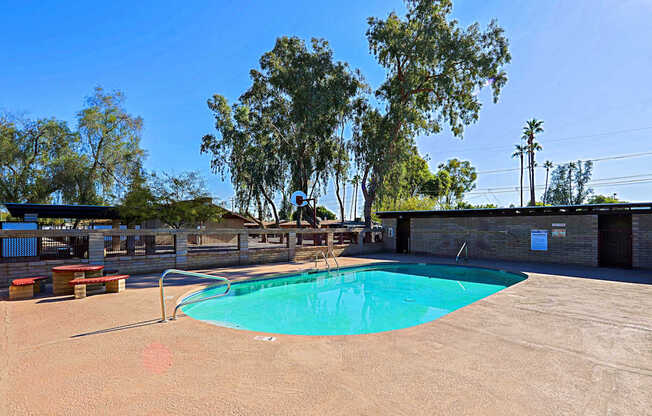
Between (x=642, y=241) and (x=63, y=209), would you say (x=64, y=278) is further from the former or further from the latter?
(x=642, y=241)

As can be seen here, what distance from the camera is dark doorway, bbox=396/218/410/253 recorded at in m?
19.6

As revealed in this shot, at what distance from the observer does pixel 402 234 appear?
65.4 ft

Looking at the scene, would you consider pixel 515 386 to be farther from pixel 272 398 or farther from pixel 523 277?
pixel 523 277

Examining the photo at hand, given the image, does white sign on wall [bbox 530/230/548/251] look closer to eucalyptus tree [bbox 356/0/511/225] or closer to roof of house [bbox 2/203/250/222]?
eucalyptus tree [bbox 356/0/511/225]

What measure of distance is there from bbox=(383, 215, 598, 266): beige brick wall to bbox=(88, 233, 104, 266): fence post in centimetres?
1533

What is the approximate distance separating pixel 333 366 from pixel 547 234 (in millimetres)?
14968

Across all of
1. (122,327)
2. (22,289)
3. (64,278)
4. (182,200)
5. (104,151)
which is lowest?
(122,327)

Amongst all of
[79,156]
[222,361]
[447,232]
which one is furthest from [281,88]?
[222,361]

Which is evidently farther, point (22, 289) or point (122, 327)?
point (22, 289)

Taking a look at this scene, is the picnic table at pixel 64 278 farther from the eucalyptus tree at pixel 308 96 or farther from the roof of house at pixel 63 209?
the eucalyptus tree at pixel 308 96

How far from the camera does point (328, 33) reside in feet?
64.3

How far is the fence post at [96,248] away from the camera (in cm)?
995

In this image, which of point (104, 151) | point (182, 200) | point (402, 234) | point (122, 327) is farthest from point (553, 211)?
point (104, 151)

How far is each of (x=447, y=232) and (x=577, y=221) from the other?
5797 mm
